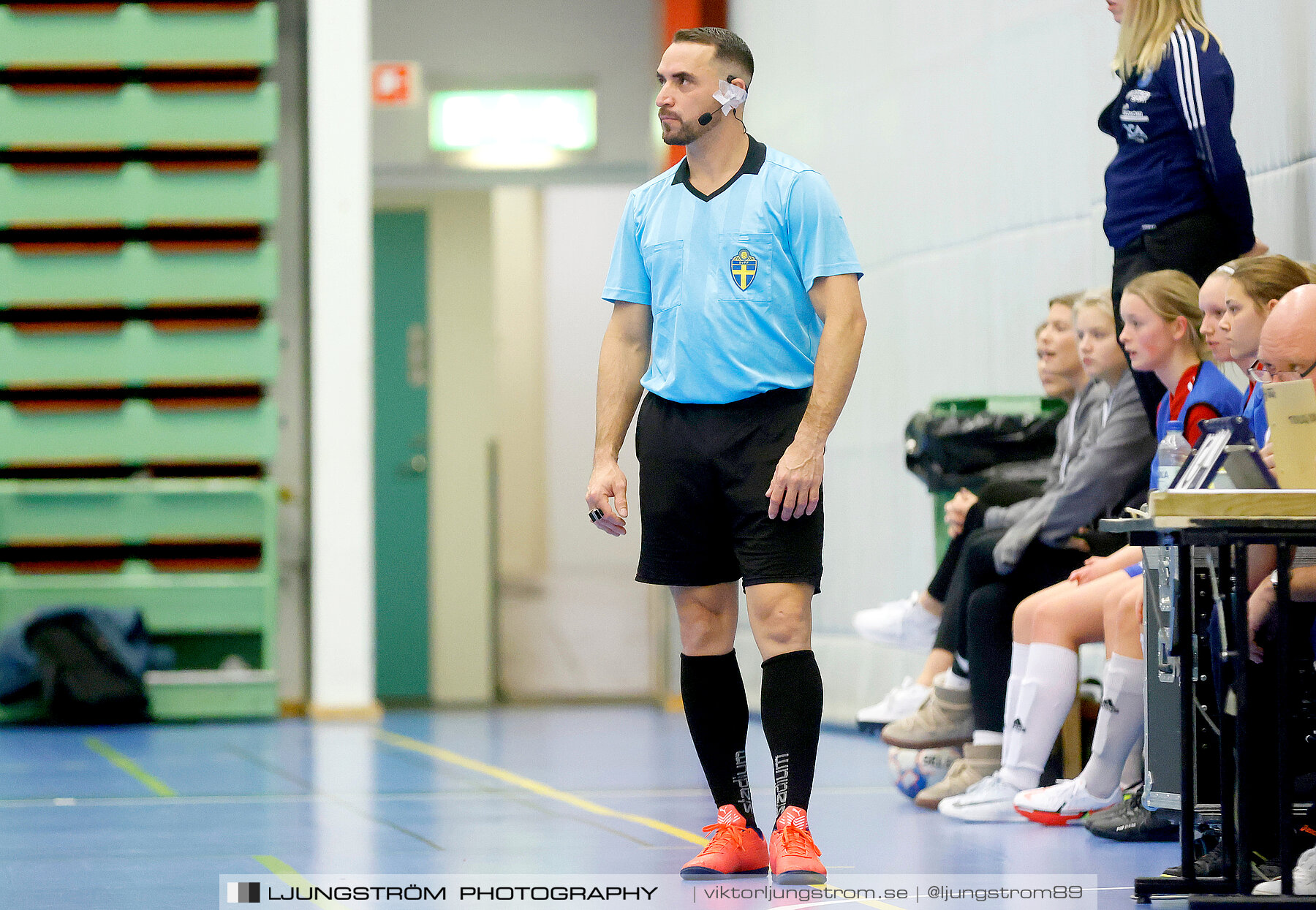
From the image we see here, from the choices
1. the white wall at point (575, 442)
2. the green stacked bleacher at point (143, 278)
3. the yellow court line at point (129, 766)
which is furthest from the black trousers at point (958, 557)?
the white wall at point (575, 442)

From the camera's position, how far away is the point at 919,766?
165 inches

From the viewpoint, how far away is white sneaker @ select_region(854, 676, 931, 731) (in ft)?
14.4

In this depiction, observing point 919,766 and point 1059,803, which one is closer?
point 1059,803

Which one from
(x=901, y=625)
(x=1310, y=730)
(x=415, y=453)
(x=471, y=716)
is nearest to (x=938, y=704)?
(x=901, y=625)

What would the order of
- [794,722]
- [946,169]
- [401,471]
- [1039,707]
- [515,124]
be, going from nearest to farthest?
[794,722], [1039,707], [946,169], [515,124], [401,471]

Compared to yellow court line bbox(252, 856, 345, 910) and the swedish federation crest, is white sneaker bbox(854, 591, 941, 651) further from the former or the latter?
yellow court line bbox(252, 856, 345, 910)

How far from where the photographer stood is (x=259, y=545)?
7.43m

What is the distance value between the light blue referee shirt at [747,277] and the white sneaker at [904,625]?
168 cm

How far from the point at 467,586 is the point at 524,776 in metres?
3.36

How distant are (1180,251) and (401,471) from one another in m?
5.24

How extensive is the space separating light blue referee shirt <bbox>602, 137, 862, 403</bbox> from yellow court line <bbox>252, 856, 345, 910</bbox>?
3.40 ft

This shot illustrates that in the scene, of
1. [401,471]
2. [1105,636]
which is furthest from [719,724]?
[401,471]

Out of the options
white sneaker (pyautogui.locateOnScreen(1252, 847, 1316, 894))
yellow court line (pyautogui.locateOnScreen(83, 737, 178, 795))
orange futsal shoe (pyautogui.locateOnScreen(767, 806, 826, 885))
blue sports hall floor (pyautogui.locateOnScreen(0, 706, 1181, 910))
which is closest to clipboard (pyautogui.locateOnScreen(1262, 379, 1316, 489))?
white sneaker (pyautogui.locateOnScreen(1252, 847, 1316, 894))

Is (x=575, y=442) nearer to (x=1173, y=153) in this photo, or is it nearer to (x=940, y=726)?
(x=940, y=726)
